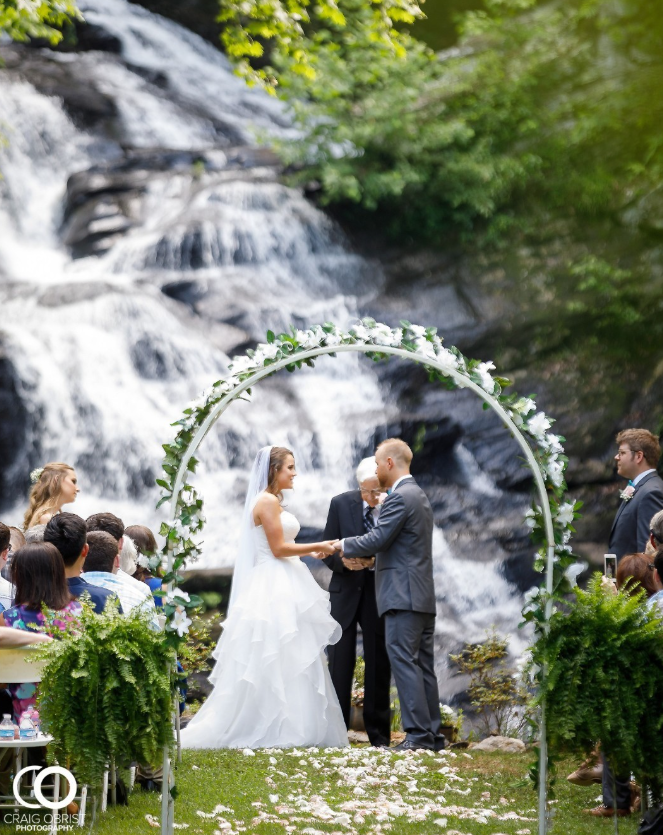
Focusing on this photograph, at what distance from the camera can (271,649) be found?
21.4ft

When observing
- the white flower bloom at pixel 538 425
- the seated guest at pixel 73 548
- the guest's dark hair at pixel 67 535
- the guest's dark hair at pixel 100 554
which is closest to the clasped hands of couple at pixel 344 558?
the guest's dark hair at pixel 100 554

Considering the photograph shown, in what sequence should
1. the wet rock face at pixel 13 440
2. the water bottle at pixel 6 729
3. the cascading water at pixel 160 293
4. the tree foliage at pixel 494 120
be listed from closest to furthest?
the water bottle at pixel 6 729 → the wet rock face at pixel 13 440 → the cascading water at pixel 160 293 → the tree foliage at pixel 494 120

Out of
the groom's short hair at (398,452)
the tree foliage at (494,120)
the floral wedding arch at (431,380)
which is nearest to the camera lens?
the floral wedding arch at (431,380)

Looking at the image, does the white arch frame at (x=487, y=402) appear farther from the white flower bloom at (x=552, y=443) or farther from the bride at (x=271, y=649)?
the bride at (x=271, y=649)

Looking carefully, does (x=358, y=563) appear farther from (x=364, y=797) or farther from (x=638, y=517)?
(x=364, y=797)

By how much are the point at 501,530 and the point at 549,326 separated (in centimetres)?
334

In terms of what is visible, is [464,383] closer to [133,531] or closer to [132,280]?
[133,531]

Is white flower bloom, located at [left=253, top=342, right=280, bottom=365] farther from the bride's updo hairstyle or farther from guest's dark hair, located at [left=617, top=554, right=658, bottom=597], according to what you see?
the bride's updo hairstyle

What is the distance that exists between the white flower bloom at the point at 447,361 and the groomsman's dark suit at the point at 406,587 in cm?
218

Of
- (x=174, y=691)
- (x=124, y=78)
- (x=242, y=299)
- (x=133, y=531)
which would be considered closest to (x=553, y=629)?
(x=174, y=691)

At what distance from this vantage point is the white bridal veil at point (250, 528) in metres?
6.80

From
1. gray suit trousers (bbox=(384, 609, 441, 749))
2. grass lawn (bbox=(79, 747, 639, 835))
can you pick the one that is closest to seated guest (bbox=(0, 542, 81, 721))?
grass lawn (bbox=(79, 747, 639, 835))

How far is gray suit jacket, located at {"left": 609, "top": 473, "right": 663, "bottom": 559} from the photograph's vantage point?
6125 mm

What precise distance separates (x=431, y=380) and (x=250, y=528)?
114 inches
